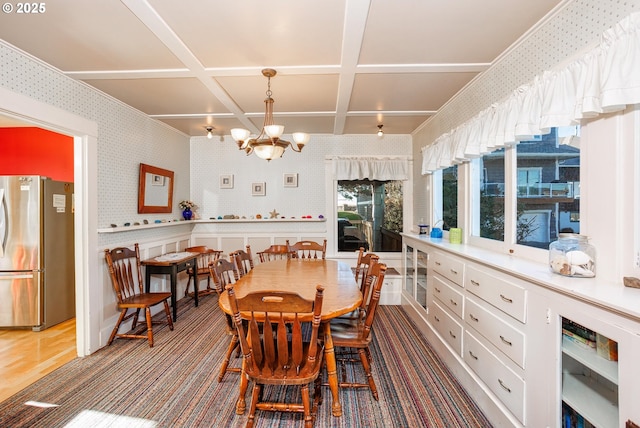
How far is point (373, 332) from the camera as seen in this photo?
3395mm

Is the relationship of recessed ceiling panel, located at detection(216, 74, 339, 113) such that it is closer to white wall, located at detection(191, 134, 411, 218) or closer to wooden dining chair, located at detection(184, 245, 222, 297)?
white wall, located at detection(191, 134, 411, 218)

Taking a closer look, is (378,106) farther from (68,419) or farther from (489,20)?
(68,419)

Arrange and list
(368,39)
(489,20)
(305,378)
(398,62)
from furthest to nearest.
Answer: (398,62) < (368,39) < (489,20) < (305,378)

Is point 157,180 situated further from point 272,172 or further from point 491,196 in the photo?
point 491,196

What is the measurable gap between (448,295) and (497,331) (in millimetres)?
779

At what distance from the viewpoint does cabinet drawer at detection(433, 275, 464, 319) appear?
98.0 inches

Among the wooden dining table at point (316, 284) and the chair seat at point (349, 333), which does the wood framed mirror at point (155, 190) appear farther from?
the chair seat at point (349, 333)

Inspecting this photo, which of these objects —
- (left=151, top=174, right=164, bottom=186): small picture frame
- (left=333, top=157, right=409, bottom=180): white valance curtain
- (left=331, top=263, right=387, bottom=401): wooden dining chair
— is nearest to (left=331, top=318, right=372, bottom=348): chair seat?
(left=331, top=263, right=387, bottom=401): wooden dining chair

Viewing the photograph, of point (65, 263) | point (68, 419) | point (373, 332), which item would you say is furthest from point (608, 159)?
point (65, 263)

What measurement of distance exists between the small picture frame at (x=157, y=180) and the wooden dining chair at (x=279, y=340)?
3.00m

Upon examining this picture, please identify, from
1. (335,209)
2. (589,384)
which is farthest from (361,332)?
(335,209)

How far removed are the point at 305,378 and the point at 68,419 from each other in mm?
1686

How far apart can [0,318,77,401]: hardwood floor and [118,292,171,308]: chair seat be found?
61 centimetres

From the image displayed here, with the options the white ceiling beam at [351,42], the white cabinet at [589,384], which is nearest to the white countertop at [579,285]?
the white cabinet at [589,384]
